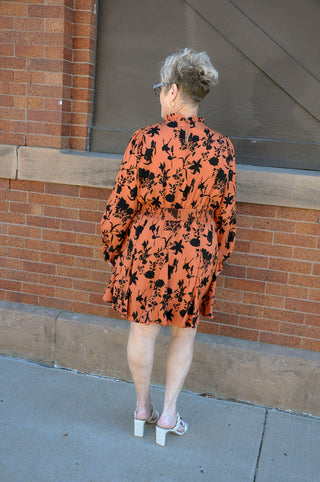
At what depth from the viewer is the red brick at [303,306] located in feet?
10.7

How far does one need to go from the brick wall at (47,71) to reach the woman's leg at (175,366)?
1648mm

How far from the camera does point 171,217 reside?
2629mm

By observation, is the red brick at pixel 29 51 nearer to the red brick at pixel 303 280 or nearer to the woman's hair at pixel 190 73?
the woman's hair at pixel 190 73

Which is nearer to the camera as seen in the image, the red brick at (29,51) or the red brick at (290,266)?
the red brick at (290,266)

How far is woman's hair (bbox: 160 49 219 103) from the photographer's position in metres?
2.49

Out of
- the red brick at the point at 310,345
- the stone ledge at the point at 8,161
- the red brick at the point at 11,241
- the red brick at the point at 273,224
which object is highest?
the stone ledge at the point at 8,161

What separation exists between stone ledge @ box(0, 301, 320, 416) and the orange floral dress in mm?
816

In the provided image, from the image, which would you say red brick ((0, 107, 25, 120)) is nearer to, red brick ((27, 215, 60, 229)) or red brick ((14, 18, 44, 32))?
red brick ((14, 18, 44, 32))

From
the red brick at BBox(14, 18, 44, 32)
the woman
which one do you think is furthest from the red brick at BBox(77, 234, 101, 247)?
the red brick at BBox(14, 18, 44, 32)

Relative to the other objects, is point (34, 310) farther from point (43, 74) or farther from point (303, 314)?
point (303, 314)

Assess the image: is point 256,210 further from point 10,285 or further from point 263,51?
point 10,285

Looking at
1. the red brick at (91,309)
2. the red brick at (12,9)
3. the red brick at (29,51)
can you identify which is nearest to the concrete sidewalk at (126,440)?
the red brick at (91,309)

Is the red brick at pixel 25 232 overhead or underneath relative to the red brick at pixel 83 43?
underneath

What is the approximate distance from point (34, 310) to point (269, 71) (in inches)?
94.4
